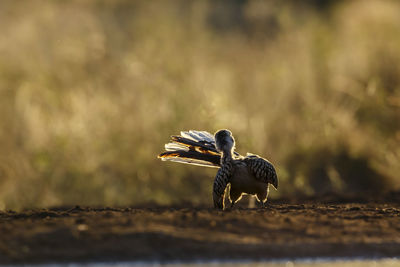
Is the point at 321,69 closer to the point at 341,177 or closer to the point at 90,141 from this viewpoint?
the point at 341,177

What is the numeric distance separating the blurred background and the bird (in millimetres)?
1466

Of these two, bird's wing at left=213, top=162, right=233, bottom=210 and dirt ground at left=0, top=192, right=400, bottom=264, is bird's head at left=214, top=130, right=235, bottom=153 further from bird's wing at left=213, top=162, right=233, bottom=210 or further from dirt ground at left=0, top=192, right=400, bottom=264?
dirt ground at left=0, top=192, right=400, bottom=264

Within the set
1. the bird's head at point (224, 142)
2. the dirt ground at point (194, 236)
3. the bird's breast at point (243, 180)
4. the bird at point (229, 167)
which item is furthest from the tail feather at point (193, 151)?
the dirt ground at point (194, 236)

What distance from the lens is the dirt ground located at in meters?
5.78

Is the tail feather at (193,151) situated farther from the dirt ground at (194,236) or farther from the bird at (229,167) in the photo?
the dirt ground at (194,236)

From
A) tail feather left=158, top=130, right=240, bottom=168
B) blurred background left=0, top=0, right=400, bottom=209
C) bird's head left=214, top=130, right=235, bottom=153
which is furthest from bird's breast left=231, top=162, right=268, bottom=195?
blurred background left=0, top=0, right=400, bottom=209

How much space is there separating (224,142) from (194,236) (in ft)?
6.61

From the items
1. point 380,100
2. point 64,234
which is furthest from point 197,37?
point 64,234

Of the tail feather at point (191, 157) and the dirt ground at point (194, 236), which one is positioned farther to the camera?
the tail feather at point (191, 157)

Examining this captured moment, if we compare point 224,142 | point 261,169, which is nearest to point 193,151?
point 224,142

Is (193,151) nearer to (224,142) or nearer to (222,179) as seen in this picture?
(224,142)

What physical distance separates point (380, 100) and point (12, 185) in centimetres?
516

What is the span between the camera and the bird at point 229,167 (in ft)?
25.1

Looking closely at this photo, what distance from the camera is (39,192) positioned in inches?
391
